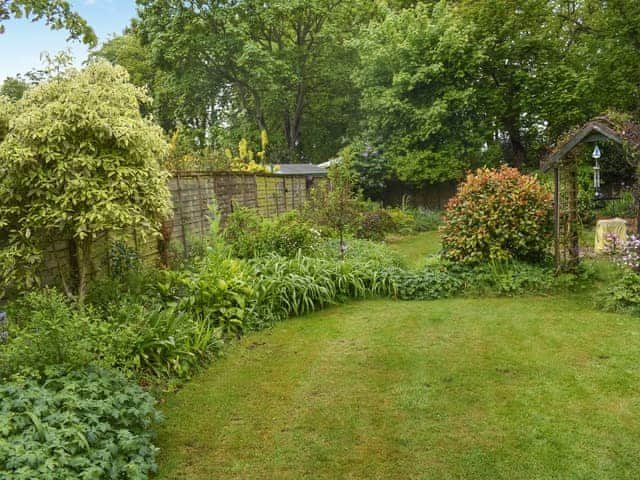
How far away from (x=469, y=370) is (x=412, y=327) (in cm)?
136

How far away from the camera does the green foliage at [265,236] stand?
25.2ft

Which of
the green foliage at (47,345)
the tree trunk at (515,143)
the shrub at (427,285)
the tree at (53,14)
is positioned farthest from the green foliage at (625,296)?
the tree trunk at (515,143)

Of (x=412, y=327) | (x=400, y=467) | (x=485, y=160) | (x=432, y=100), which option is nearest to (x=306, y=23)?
(x=432, y=100)

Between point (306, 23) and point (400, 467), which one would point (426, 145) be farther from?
point (400, 467)

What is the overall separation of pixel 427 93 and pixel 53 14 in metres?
15.1

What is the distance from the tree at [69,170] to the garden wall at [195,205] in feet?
1.34

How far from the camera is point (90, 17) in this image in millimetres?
4430

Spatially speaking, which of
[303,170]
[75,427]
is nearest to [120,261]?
[75,427]

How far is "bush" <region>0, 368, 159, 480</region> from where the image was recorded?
2545 millimetres

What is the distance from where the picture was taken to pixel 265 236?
7824 millimetres

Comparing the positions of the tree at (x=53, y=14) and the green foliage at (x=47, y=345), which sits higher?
the tree at (x=53, y=14)

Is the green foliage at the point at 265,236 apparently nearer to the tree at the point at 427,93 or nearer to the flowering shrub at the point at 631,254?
A: the flowering shrub at the point at 631,254

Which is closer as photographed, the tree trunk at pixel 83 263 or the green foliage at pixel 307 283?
the tree trunk at pixel 83 263

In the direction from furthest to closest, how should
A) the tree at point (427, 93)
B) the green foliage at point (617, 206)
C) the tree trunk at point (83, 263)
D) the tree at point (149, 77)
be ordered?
the tree at point (149, 77)
the tree at point (427, 93)
the green foliage at point (617, 206)
the tree trunk at point (83, 263)
